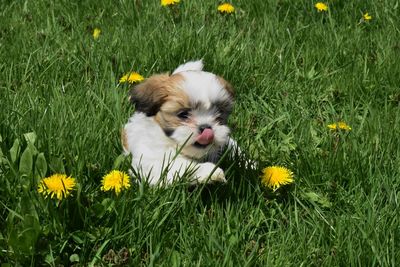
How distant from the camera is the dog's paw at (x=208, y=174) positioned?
8.44 feet

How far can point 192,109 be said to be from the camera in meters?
2.60

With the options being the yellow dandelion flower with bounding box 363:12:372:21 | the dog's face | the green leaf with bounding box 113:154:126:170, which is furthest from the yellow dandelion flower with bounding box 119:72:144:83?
the yellow dandelion flower with bounding box 363:12:372:21

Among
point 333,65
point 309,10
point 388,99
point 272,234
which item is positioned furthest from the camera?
point 309,10

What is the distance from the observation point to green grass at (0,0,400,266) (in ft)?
7.58

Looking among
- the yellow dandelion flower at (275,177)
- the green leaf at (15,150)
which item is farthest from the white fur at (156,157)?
the green leaf at (15,150)

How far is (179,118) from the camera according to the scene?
2.64 meters

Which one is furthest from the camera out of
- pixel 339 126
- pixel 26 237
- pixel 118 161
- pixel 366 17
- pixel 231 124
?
pixel 366 17

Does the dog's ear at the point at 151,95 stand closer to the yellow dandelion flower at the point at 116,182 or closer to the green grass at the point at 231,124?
the green grass at the point at 231,124

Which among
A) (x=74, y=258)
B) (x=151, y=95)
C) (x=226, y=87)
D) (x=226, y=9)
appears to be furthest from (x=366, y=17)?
(x=74, y=258)

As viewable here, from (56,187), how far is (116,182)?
251mm

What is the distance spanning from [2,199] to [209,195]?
0.89 m

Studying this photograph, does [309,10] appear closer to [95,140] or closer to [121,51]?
[121,51]

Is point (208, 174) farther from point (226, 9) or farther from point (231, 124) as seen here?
point (226, 9)

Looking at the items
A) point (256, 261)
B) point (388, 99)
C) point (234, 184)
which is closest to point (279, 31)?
point (388, 99)
